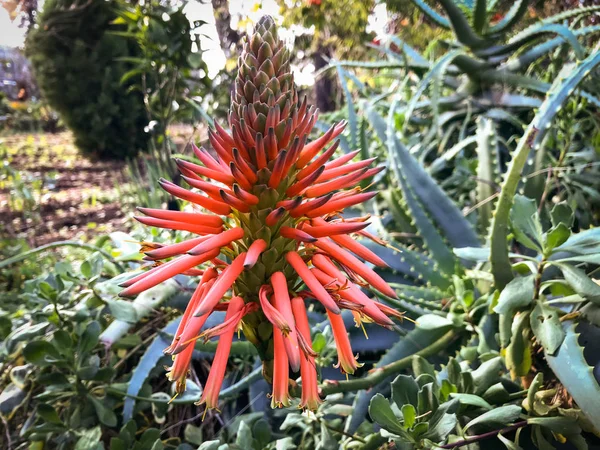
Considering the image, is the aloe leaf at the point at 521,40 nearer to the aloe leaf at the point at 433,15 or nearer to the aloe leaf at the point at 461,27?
the aloe leaf at the point at 461,27

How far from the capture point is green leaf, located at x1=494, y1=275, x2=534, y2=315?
627 millimetres

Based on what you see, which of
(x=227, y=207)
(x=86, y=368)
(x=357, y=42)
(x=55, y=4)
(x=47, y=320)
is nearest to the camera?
(x=227, y=207)

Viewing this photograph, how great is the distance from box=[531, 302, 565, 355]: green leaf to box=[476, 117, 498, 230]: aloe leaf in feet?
1.88

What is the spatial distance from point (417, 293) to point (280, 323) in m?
0.73

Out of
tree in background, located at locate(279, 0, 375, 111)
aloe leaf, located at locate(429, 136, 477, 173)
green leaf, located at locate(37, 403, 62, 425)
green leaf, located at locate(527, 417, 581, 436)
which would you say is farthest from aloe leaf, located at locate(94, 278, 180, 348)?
tree in background, located at locate(279, 0, 375, 111)

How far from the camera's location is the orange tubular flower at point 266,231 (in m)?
0.49

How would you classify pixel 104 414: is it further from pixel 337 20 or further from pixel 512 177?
pixel 337 20

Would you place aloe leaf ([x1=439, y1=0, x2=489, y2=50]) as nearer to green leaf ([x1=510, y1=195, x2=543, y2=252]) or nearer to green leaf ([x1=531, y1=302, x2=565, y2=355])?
green leaf ([x1=510, y1=195, x2=543, y2=252])

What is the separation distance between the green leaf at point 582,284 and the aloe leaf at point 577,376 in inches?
2.5

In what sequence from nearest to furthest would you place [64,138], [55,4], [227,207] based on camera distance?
[227,207] → [55,4] → [64,138]

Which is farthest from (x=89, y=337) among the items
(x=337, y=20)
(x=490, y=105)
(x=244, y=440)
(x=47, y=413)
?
(x=337, y=20)

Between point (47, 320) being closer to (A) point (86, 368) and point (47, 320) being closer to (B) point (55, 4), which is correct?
(A) point (86, 368)

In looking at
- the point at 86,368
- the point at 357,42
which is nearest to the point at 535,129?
the point at 86,368

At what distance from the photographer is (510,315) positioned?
0.71 metres
